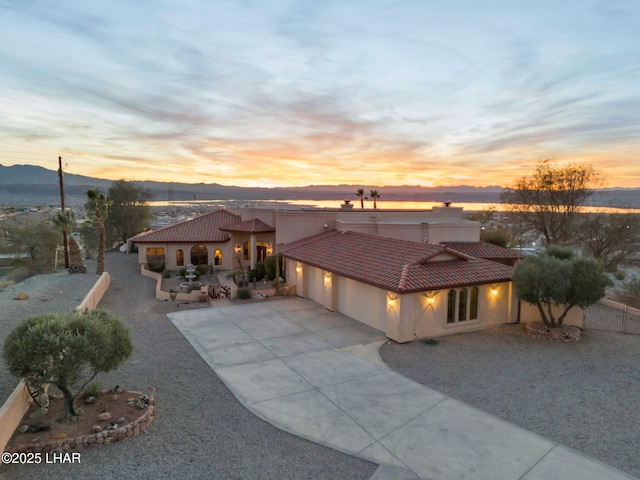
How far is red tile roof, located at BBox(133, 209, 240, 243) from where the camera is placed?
31266 millimetres

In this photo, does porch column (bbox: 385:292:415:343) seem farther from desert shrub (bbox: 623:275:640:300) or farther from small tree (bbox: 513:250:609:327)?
desert shrub (bbox: 623:275:640:300)

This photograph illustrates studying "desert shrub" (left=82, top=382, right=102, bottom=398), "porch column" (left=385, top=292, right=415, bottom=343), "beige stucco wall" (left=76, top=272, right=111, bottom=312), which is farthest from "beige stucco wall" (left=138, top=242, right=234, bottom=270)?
"desert shrub" (left=82, top=382, right=102, bottom=398)

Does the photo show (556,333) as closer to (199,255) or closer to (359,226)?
(359,226)

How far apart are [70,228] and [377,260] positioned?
2335cm

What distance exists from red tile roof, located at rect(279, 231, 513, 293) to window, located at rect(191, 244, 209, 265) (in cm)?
1302

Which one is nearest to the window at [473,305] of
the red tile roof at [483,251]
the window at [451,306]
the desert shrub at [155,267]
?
the window at [451,306]

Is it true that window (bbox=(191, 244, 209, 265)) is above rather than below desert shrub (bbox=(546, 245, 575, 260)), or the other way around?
below

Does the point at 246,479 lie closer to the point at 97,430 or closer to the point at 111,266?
the point at 97,430

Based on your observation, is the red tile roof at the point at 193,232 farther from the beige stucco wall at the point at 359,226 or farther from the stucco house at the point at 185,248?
the beige stucco wall at the point at 359,226

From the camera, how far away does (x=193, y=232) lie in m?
32.7

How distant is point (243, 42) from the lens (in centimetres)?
2297

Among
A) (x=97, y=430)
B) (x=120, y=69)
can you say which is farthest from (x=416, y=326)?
(x=120, y=69)

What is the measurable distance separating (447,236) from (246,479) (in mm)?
23156

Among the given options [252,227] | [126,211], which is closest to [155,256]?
[252,227]
